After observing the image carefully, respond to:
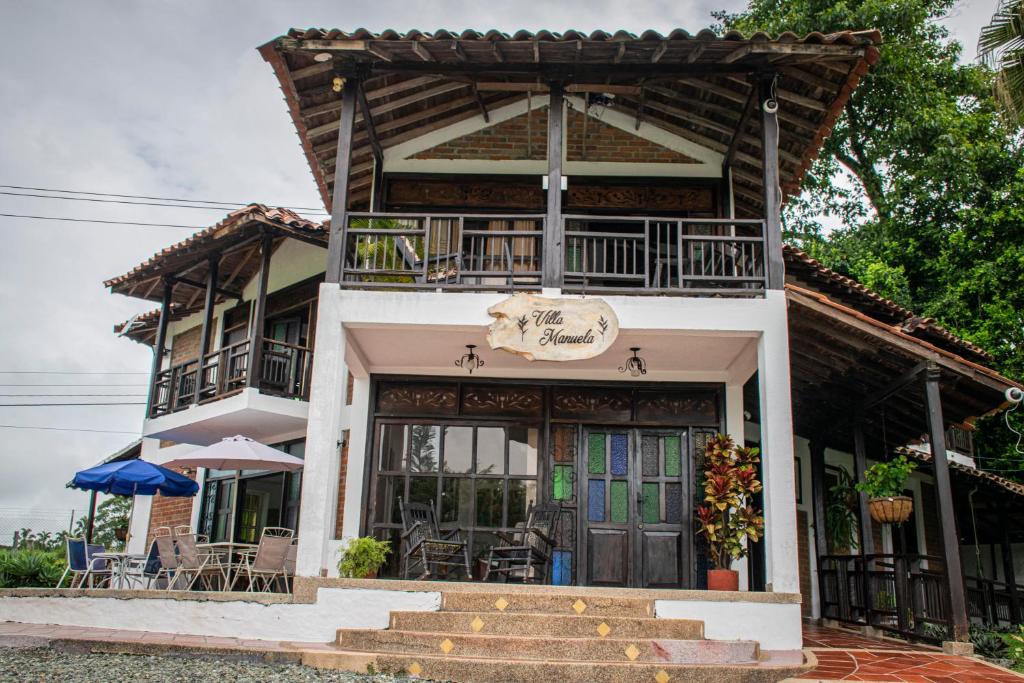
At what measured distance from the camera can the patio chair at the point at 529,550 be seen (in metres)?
7.89

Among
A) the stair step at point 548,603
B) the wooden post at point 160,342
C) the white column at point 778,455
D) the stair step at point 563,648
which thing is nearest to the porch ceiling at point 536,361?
the white column at point 778,455

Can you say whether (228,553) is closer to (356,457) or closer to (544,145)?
(356,457)

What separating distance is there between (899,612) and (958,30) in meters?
15.8

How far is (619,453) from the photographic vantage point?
9.11 m

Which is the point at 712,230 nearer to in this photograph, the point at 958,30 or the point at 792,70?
the point at 792,70

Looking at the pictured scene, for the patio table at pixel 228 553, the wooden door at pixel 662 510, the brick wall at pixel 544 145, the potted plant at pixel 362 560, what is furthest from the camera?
the brick wall at pixel 544 145

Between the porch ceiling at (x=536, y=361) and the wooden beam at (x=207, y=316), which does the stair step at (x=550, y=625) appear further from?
the wooden beam at (x=207, y=316)

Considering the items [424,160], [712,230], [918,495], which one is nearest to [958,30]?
[918,495]

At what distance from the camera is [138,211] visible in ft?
56.0

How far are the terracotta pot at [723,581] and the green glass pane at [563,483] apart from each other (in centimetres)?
192

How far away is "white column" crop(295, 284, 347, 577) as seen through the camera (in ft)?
23.2

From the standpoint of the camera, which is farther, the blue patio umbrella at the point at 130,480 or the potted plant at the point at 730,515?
the blue patio umbrella at the point at 130,480

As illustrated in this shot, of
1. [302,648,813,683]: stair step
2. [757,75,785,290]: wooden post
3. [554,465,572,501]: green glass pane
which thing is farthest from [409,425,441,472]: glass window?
[757,75,785,290]: wooden post

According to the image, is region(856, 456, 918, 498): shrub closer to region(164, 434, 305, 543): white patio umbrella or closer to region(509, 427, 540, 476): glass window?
region(509, 427, 540, 476): glass window
